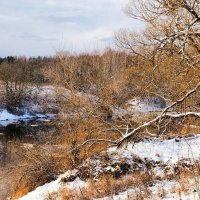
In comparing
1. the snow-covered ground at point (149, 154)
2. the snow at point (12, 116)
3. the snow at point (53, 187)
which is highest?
the snow-covered ground at point (149, 154)

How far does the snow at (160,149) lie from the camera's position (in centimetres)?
1247

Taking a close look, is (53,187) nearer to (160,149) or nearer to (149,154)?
(149,154)

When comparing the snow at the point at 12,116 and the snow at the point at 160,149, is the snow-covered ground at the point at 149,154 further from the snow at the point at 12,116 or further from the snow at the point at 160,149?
the snow at the point at 12,116

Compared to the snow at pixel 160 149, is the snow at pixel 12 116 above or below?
below

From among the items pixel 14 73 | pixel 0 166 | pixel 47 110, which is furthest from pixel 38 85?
pixel 0 166

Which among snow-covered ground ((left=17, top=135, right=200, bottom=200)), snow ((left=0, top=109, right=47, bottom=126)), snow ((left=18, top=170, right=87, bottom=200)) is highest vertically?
snow-covered ground ((left=17, top=135, right=200, bottom=200))

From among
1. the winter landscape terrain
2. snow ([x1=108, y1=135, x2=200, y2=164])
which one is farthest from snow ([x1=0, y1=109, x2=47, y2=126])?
snow ([x1=108, y1=135, x2=200, y2=164])

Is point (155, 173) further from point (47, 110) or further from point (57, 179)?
point (47, 110)

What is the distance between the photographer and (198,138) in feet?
46.1

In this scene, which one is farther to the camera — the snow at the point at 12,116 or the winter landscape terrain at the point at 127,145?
the snow at the point at 12,116

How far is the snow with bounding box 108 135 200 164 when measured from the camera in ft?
40.9

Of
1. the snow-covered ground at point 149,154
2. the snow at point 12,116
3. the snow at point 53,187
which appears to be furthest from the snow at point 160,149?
the snow at point 12,116

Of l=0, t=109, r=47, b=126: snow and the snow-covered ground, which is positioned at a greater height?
the snow-covered ground

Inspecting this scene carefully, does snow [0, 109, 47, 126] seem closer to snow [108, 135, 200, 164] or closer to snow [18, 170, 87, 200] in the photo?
snow [18, 170, 87, 200]
